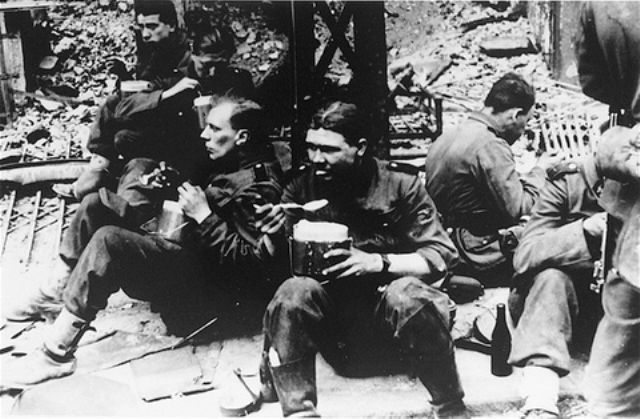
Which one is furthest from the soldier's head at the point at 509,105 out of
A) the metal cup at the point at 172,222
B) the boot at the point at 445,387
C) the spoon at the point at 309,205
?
the metal cup at the point at 172,222

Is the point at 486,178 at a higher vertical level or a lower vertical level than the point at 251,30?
lower

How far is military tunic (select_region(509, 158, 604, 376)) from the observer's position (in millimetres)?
3787

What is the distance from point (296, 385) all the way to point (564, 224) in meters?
1.60

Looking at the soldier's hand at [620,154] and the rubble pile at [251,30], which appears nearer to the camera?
the soldier's hand at [620,154]

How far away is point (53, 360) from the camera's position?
12.9 ft

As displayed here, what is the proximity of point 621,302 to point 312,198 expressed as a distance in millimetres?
1664

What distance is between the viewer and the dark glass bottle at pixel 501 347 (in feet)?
12.7

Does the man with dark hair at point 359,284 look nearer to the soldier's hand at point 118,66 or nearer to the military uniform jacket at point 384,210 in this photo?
the military uniform jacket at point 384,210

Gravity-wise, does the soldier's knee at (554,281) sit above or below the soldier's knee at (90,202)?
below

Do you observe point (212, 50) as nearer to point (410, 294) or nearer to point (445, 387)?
point (410, 294)

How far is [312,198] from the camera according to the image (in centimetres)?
389

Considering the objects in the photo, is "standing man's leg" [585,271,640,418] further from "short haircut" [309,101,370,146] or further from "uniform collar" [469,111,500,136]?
"short haircut" [309,101,370,146]

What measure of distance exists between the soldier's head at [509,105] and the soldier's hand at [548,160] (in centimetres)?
17

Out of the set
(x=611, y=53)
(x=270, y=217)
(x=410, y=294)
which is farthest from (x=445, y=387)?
(x=611, y=53)
